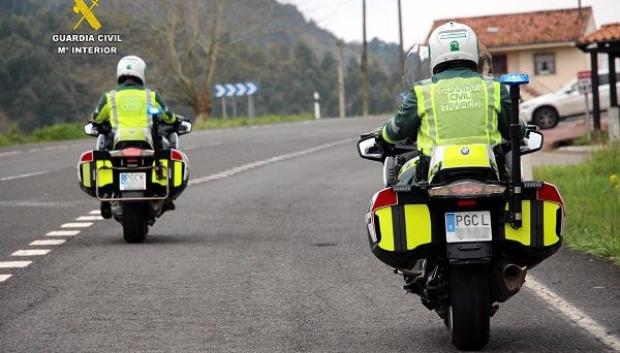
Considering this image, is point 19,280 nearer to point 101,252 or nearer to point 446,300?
point 101,252

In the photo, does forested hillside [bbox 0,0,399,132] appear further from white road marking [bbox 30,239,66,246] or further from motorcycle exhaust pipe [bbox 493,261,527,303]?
motorcycle exhaust pipe [bbox 493,261,527,303]

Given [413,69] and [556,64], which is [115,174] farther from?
[556,64]

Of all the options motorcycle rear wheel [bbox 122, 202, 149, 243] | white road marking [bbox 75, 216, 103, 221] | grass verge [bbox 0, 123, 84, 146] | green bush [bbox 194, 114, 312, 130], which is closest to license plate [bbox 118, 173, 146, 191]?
motorcycle rear wheel [bbox 122, 202, 149, 243]

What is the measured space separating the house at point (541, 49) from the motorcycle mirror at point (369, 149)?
83504 mm

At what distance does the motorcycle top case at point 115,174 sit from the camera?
1458cm

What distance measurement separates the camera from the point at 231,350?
25.7ft

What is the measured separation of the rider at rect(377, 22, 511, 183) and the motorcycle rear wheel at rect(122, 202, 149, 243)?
6.54m

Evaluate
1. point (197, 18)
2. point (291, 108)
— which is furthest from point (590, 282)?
point (291, 108)

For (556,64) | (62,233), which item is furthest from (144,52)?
(62,233)

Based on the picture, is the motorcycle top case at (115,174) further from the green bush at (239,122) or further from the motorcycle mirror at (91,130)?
the green bush at (239,122)

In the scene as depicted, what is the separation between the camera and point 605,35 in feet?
124

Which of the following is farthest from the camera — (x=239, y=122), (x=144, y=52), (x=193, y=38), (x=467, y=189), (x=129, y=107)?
(x=193, y=38)

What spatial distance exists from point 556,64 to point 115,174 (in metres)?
81.0

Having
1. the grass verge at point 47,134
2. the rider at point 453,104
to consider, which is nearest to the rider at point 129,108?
the rider at point 453,104
